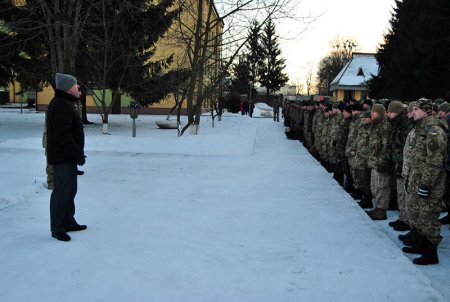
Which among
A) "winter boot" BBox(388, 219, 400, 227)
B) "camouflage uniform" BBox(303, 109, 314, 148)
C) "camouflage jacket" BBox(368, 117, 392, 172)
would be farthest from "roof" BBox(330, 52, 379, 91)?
"winter boot" BBox(388, 219, 400, 227)

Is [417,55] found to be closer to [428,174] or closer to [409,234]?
[409,234]

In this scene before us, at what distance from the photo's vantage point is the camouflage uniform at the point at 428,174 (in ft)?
16.6

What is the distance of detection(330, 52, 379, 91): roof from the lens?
2131 inches

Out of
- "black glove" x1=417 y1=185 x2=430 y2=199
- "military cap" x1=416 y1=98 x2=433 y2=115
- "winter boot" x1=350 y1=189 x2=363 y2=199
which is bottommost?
"winter boot" x1=350 y1=189 x2=363 y2=199

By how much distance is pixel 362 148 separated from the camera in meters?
7.75

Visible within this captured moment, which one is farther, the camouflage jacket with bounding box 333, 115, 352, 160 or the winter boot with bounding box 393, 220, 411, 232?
the camouflage jacket with bounding box 333, 115, 352, 160

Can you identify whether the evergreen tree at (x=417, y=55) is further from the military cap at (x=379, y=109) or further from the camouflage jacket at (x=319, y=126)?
the military cap at (x=379, y=109)

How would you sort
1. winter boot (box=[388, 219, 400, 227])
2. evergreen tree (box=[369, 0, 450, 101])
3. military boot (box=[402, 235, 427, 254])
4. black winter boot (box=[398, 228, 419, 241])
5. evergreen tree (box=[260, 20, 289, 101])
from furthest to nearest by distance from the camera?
evergreen tree (box=[260, 20, 289, 101]), evergreen tree (box=[369, 0, 450, 101]), winter boot (box=[388, 219, 400, 227]), black winter boot (box=[398, 228, 419, 241]), military boot (box=[402, 235, 427, 254])

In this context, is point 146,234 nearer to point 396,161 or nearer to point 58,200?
point 58,200

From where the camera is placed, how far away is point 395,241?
6000mm

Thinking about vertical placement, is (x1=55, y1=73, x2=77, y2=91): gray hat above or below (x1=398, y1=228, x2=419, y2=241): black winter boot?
above

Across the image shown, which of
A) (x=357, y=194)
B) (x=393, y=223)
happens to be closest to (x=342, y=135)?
(x=357, y=194)

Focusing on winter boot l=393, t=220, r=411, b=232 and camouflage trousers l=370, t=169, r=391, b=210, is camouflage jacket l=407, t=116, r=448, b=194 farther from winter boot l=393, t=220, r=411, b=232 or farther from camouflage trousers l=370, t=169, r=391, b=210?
camouflage trousers l=370, t=169, r=391, b=210

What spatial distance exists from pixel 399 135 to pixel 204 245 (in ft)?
10.8
